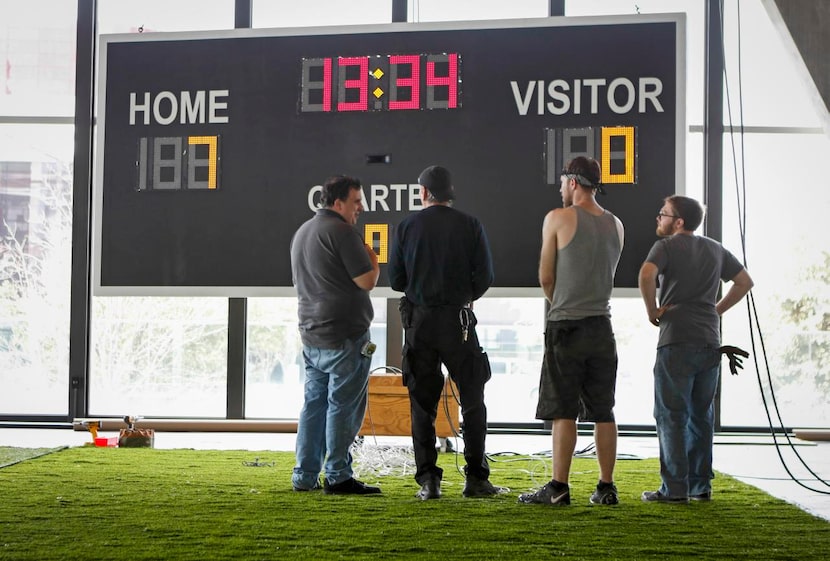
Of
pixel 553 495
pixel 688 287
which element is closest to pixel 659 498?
pixel 553 495

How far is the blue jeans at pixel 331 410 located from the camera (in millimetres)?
4152

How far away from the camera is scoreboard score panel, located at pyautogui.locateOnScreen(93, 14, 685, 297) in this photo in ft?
18.2

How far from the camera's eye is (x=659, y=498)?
4.08 metres

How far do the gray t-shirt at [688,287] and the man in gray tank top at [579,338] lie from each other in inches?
11.0

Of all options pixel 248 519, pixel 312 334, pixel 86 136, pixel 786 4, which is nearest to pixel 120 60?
pixel 86 136

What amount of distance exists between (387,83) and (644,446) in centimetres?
288

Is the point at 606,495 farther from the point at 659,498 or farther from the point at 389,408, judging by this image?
the point at 389,408

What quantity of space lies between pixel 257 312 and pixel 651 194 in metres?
3.15

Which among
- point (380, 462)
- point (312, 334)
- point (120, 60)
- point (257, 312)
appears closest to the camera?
point (312, 334)

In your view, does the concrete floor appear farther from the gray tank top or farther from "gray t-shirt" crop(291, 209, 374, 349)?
the gray tank top

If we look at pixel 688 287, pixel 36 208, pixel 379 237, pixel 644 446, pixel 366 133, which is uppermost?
pixel 366 133

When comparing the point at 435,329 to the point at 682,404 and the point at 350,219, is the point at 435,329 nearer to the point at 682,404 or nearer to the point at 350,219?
the point at 350,219

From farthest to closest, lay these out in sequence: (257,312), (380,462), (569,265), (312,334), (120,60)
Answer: (257,312) → (120,60) → (380,462) → (312,334) → (569,265)

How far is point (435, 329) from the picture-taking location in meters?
4.08
